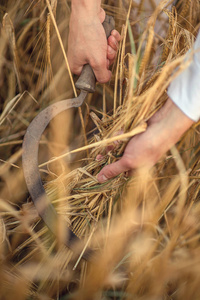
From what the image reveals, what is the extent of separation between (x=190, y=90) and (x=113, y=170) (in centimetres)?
24

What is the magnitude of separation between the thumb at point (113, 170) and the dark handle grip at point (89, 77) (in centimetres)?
24

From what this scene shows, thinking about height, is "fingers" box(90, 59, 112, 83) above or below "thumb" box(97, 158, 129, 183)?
above

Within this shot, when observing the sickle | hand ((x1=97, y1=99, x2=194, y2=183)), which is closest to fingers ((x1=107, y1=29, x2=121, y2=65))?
the sickle

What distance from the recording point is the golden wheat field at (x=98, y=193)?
58 centimetres

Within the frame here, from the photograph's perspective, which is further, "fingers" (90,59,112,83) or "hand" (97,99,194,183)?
"fingers" (90,59,112,83)

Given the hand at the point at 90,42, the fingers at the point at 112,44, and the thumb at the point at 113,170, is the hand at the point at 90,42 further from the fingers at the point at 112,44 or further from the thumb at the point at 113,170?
the thumb at the point at 113,170

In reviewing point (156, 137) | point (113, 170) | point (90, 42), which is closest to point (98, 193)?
point (113, 170)

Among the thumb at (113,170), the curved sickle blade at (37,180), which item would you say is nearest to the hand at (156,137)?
the thumb at (113,170)

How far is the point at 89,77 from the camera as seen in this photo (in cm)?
79

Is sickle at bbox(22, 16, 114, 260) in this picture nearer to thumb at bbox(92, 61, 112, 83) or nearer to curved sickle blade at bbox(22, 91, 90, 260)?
curved sickle blade at bbox(22, 91, 90, 260)

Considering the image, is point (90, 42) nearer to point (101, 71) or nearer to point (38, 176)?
point (101, 71)

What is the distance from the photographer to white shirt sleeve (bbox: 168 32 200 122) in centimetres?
51

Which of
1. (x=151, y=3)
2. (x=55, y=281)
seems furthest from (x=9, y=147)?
(x=151, y=3)

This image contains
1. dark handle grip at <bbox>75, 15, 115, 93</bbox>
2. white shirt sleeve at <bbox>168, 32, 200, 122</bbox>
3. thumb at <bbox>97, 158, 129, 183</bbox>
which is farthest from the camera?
dark handle grip at <bbox>75, 15, 115, 93</bbox>
